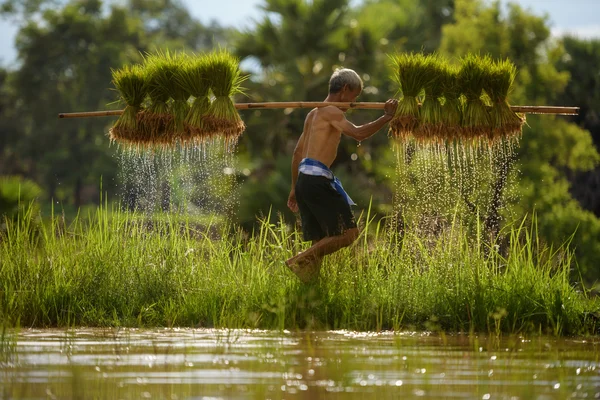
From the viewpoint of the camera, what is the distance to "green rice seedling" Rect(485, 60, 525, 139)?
30.0 feet

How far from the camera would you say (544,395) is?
4.74m

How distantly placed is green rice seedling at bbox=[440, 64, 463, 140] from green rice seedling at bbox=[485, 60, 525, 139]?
10.7 inches

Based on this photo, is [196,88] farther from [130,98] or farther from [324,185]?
[324,185]

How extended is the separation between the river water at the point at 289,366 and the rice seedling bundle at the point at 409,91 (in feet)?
7.65

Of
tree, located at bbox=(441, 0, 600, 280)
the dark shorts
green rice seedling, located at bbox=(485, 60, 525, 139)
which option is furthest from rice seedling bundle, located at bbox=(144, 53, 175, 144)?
tree, located at bbox=(441, 0, 600, 280)

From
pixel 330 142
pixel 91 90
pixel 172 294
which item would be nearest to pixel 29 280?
pixel 172 294

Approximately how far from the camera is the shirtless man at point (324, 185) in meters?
8.51

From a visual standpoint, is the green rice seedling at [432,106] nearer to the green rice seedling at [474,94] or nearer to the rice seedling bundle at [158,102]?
the green rice seedling at [474,94]

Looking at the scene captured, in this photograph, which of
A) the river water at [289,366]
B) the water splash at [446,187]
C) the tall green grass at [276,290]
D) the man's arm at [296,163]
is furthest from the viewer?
the water splash at [446,187]

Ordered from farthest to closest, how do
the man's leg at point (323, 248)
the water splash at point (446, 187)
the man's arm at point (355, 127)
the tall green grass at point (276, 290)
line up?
1. the water splash at point (446, 187)
2. the man's arm at point (355, 127)
3. the man's leg at point (323, 248)
4. the tall green grass at point (276, 290)

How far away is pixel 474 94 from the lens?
360 inches

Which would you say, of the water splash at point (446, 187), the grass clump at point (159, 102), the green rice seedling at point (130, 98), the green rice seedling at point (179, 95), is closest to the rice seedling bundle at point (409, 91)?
the water splash at point (446, 187)

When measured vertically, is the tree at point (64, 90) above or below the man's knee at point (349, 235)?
above

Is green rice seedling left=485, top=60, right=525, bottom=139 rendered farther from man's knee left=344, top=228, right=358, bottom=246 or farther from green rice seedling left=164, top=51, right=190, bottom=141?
green rice seedling left=164, top=51, right=190, bottom=141
